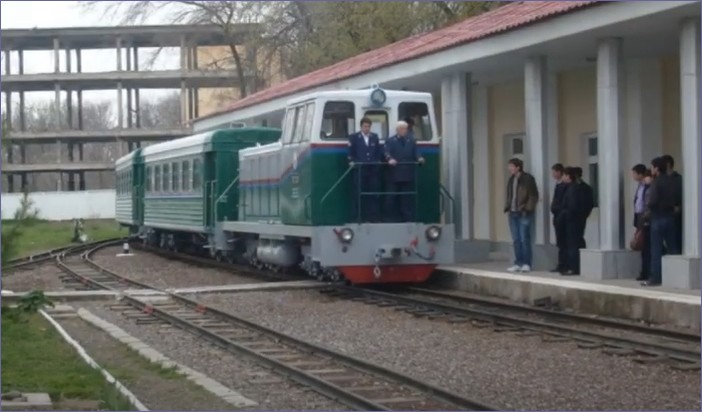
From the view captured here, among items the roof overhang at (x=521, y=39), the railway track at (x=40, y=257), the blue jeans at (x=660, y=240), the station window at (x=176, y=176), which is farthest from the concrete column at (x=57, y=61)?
the blue jeans at (x=660, y=240)

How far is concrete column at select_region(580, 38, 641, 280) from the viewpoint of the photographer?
18000 millimetres

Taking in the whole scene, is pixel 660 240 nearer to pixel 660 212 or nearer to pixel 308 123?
pixel 660 212

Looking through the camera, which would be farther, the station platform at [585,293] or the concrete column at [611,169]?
the concrete column at [611,169]

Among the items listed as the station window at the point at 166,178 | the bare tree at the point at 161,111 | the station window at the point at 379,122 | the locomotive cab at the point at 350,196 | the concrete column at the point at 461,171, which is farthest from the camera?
the bare tree at the point at 161,111

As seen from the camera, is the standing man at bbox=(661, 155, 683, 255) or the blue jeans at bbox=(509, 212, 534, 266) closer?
the standing man at bbox=(661, 155, 683, 255)

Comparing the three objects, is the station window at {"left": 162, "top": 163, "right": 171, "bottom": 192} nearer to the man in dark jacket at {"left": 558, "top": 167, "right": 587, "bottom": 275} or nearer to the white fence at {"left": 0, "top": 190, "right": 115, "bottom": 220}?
the man in dark jacket at {"left": 558, "top": 167, "right": 587, "bottom": 275}

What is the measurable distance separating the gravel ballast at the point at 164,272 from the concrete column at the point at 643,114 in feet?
23.6

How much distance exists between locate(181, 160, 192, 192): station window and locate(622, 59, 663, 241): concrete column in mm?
11455

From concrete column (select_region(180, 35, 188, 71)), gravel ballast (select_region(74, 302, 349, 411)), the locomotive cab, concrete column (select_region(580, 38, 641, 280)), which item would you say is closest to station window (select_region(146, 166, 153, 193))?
the locomotive cab

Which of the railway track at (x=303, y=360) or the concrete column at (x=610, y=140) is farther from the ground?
the concrete column at (x=610, y=140)

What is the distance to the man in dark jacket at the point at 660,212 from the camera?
15672 mm

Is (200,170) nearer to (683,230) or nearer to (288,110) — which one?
(288,110)

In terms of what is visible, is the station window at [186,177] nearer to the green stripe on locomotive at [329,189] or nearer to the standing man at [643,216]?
the green stripe on locomotive at [329,189]

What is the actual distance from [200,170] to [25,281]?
4627 mm
